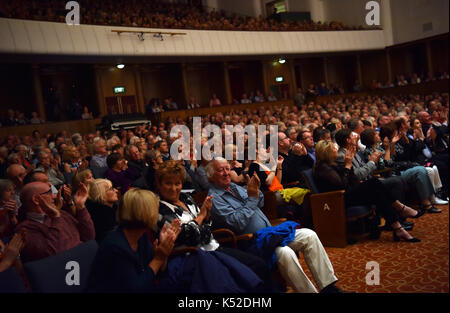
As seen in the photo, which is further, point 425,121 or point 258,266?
point 425,121

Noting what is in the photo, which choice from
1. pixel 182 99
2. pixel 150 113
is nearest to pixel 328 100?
pixel 182 99

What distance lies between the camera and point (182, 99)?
595 inches

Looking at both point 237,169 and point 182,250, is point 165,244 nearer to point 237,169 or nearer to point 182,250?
point 182,250

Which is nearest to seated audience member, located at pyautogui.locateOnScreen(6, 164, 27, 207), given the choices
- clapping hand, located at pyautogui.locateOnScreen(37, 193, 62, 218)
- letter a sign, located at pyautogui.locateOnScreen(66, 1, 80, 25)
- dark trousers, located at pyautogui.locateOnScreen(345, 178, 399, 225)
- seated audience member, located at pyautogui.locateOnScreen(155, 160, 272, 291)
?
clapping hand, located at pyautogui.locateOnScreen(37, 193, 62, 218)

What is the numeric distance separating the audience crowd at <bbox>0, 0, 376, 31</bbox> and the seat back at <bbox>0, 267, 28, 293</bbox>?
9202 mm

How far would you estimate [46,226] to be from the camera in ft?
7.40

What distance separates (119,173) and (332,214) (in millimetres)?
2139

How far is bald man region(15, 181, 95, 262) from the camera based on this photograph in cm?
216

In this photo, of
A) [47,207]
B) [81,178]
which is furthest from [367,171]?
[47,207]

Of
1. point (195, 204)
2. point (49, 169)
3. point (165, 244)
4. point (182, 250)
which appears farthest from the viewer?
point (49, 169)

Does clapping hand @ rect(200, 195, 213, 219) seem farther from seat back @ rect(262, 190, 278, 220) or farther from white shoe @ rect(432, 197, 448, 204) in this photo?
white shoe @ rect(432, 197, 448, 204)

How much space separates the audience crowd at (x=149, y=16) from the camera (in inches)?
418
